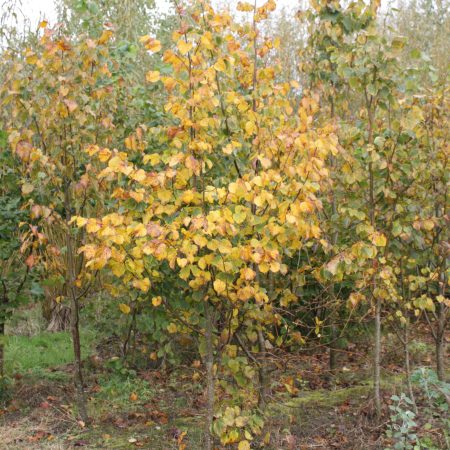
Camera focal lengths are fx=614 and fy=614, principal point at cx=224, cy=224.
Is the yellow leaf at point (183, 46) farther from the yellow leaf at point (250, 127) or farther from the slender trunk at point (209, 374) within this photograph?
the slender trunk at point (209, 374)

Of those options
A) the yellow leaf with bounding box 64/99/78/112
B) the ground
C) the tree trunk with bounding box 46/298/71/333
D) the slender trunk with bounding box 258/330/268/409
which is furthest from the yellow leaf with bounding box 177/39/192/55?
the tree trunk with bounding box 46/298/71/333

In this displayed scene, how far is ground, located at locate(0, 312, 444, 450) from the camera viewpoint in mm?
4000

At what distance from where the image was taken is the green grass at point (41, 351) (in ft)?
18.6

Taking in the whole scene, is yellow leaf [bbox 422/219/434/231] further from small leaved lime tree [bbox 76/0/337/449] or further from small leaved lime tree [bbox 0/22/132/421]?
small leaved lime tree [bbox 0/22/132/421]

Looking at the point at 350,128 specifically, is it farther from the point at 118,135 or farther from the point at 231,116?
the point at 118,135

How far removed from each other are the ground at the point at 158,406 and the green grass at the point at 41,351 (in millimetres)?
15

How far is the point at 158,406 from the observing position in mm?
4750

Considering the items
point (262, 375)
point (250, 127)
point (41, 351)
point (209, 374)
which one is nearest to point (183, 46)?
point (250, 127)

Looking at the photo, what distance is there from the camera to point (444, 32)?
1331cm

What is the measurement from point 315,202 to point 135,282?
98 cm

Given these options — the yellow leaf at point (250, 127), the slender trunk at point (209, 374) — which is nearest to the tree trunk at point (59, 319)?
the slender trunk at point (209, 374)

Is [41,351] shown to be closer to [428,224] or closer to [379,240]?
[379,240]

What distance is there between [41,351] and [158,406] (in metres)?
1.88

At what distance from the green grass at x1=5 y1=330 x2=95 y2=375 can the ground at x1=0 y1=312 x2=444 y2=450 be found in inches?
0.6
